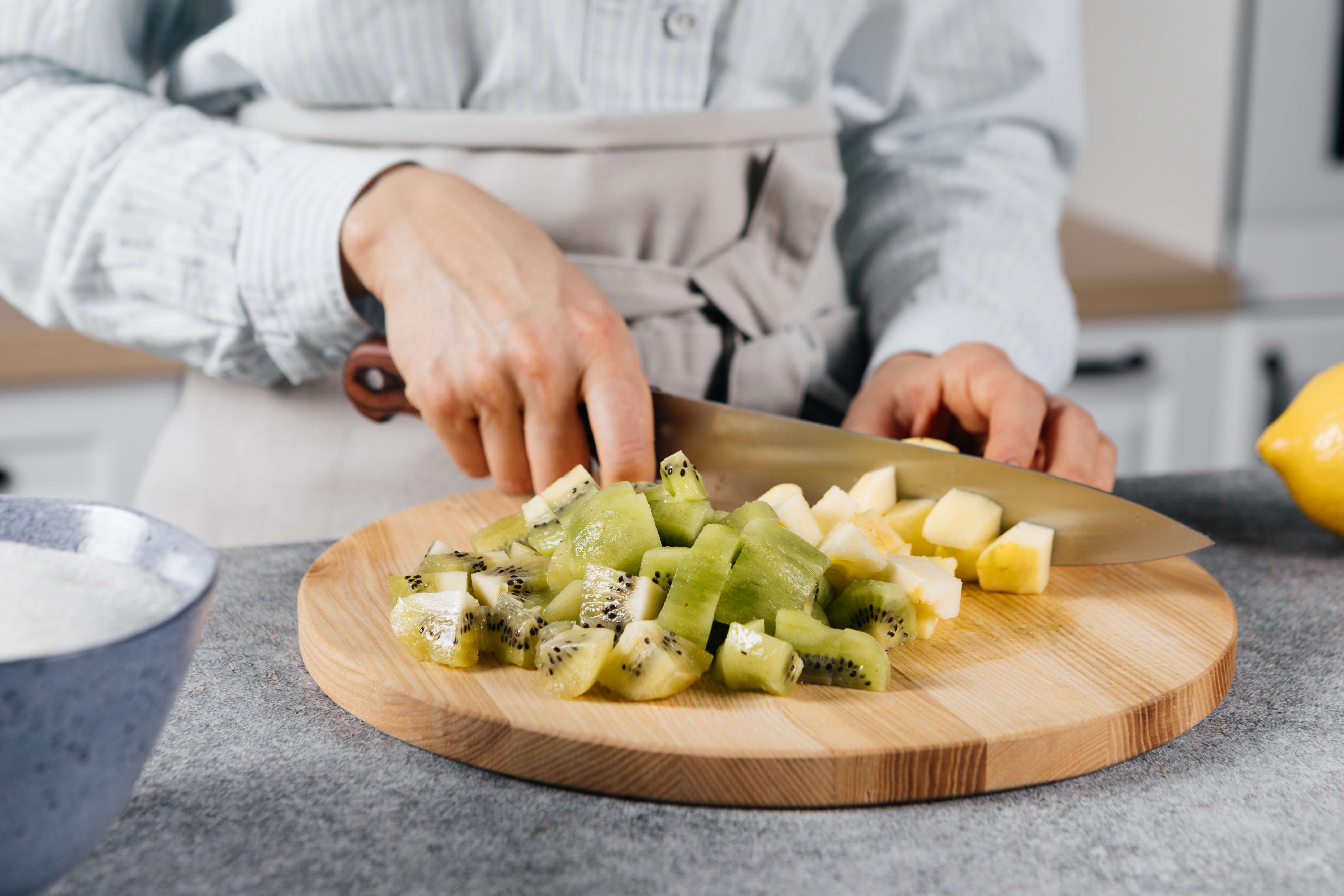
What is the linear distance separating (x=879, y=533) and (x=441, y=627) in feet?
1.28

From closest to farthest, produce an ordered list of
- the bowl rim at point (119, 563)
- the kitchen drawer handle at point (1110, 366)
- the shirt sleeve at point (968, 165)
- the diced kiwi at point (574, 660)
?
the bowl rim at point (119, 563), the diced kiwi at point (574, 660), the shirt sleeve at point (968, 165), the kitchen drawer handle at point (1110, 366)

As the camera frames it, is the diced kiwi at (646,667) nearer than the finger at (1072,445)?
Yes

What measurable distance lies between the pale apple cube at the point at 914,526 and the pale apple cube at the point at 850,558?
134 millimetres

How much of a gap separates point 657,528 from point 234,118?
966mm

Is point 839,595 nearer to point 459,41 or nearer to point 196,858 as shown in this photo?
point 196,858

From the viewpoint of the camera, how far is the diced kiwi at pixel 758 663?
2.51 ft

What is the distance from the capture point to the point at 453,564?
921 mm

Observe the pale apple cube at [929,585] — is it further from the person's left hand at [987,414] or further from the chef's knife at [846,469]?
the person's left hand at [987,414]

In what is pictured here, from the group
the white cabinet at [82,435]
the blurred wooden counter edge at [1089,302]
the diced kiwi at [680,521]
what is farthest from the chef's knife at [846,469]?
the white cabinet at [82,435]

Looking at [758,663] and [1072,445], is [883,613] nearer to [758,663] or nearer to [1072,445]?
[758,663]

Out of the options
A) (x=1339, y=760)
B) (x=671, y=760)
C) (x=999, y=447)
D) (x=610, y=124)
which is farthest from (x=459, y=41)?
(x=1339, y=760)

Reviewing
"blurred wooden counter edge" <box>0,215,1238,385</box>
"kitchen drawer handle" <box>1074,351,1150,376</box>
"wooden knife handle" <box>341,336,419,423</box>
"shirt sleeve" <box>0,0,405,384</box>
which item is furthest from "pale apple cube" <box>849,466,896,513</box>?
"kitchen drawer handle" <box>1074,351,1150,376</box>

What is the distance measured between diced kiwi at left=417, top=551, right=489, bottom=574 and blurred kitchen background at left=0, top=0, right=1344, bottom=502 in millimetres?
1906

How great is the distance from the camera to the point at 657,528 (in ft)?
3.00
